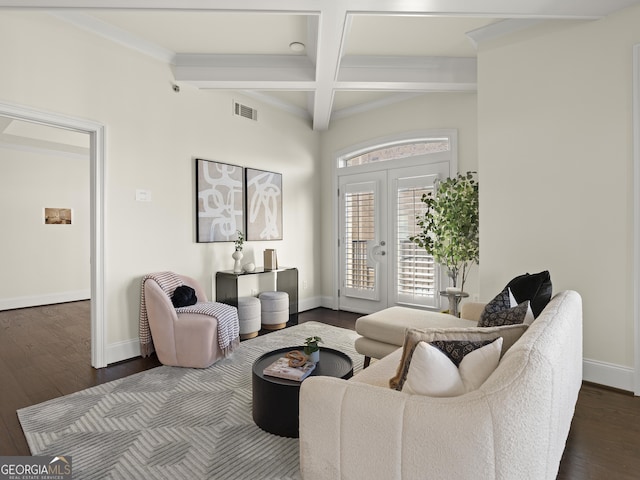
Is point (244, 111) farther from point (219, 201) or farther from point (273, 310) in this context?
point (273, 310)

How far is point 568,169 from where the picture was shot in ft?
10.1

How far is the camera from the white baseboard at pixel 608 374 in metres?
2.84

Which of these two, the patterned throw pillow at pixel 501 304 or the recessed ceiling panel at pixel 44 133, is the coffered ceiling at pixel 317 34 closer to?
the patterned throw pillow at pixel 501 304

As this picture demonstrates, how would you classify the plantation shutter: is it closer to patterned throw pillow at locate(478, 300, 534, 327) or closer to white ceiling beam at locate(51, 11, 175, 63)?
patterned throw pillow at locate(478, 300, 534, 327)

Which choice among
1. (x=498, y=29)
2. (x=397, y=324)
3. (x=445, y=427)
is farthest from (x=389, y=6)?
(x=445, y=427)

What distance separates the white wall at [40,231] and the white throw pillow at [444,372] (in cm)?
721

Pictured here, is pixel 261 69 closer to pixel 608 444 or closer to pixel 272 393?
pixel 272 393

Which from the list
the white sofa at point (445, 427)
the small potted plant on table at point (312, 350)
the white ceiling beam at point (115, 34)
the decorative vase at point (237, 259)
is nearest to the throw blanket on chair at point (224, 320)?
the decorative vase at point (237, 259)

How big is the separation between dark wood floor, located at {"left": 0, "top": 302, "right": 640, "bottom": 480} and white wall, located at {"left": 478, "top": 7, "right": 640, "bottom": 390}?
0.59 meters

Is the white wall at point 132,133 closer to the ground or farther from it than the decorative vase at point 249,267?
farther from it

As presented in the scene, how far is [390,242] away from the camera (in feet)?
16.9

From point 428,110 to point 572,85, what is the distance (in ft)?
6.10

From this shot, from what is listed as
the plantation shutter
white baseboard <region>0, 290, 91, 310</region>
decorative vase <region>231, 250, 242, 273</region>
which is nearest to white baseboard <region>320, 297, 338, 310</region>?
the plantation shutter

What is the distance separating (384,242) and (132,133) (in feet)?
11.1
